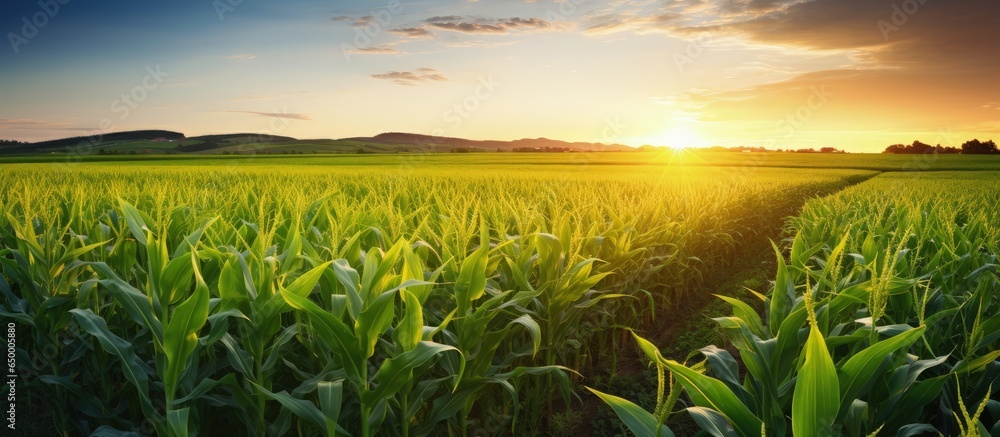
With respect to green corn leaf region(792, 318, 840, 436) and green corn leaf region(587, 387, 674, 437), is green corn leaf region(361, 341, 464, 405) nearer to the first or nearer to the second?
green corn leaf region(587, 387, 674, 437)

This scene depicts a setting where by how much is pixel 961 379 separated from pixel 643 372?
9.27 feet

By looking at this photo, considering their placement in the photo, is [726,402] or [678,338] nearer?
[726,402]

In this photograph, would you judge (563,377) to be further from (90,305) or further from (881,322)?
(90,305)

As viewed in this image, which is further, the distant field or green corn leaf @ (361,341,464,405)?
the distant field

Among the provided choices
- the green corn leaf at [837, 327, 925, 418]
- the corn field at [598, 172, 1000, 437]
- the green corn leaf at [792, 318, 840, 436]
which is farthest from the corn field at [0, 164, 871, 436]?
the green corn leaf at [837, 327, 925, 418]

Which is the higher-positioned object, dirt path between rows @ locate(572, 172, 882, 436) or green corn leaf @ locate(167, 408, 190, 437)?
green corn leaf @ locate(167, 408, 190, 437)

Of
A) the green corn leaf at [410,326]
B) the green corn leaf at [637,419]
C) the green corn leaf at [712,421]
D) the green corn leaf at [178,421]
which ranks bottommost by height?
the green corn leaf at [178,421]

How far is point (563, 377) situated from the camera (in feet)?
11.5

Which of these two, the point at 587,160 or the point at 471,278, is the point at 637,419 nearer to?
Result: the point at 471,278

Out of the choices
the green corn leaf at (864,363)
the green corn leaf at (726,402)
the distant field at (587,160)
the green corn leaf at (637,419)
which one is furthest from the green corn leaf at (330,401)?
the distant field at (587,160)

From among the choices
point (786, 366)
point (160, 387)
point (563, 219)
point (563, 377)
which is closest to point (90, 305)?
point (160, 387)

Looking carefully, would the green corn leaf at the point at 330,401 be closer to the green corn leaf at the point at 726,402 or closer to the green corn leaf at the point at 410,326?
the green corn leaf at the point at 410,326

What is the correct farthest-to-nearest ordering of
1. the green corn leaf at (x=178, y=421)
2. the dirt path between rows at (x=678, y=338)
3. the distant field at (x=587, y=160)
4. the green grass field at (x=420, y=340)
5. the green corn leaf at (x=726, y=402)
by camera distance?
the distant field at (x=587, y=160), the dirt path between rows at (x=678, y=338), the green corn leaf at (x=178, y=421), the green grass field at (x=420, y=340), the green corn leaf at (x=726, y=402)

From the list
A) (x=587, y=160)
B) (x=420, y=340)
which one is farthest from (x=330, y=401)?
(x=587, y=160)
